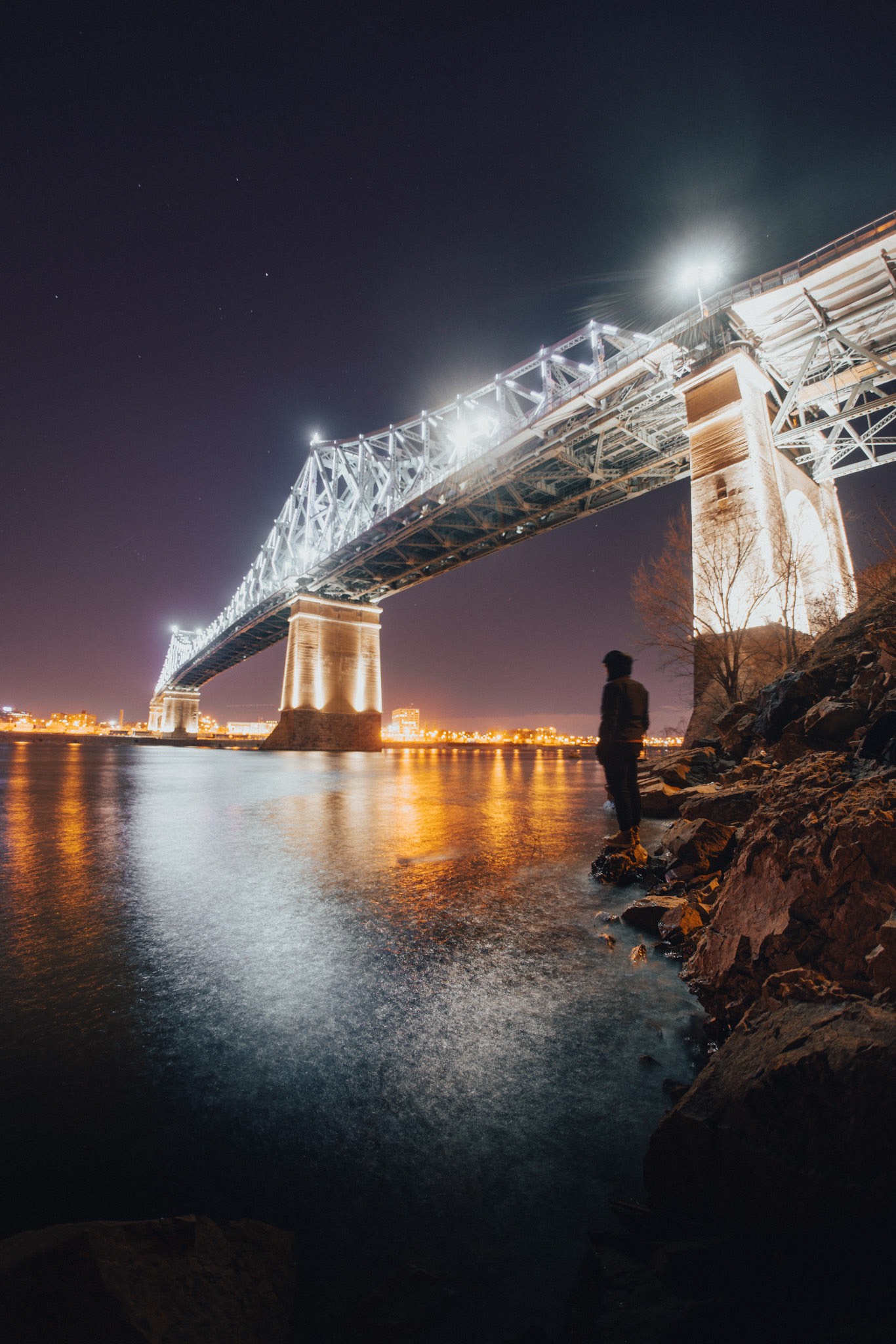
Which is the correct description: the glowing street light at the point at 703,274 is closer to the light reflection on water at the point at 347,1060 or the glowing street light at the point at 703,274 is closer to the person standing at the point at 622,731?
the person standing at the point at 622,731

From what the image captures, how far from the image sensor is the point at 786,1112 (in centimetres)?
102

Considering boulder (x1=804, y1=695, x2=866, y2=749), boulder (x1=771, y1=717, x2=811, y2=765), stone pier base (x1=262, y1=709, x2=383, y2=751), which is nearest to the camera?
boulder (x1=804, y1=695, x2=866, y2=749)

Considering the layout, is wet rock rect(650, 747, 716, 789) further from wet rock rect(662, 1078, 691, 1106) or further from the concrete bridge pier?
the concrete bridge pier

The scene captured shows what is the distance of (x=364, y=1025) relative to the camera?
1663mm

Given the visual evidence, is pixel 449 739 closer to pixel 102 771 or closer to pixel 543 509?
pixel 543 509

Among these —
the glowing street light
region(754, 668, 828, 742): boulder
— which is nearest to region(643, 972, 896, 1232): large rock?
region(754, 668, 828, 742): boulder

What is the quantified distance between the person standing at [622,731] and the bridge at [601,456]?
29.9 feet

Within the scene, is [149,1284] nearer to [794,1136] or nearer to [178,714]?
[794,1136]

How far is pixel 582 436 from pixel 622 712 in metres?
19.4

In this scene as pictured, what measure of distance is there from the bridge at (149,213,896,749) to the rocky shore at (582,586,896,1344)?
1147 centimetres

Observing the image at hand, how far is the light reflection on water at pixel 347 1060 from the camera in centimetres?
96

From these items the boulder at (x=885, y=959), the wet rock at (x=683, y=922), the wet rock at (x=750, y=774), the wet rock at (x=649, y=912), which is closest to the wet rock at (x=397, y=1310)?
the boulder at (x=885, y=959)

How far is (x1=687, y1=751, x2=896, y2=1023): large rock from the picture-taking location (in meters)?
1.57

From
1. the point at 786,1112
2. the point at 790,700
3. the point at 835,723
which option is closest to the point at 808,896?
the point at 786,1112
